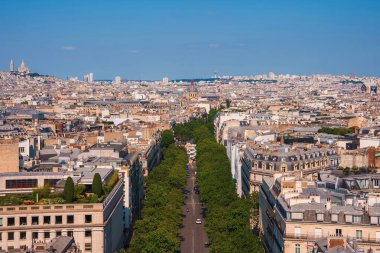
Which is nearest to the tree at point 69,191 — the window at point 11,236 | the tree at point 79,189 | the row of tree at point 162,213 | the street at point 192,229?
the tree at point 79,189

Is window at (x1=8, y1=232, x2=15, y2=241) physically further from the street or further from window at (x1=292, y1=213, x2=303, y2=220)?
the street

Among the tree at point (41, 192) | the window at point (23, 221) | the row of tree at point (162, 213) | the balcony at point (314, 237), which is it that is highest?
the tree at point (41, 192)

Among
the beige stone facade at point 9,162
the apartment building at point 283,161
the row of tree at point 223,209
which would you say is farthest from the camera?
the apartment building at point 283,161

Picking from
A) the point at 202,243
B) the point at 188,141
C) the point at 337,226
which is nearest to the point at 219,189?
the point at 202,243

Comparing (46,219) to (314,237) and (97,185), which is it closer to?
(97,185)

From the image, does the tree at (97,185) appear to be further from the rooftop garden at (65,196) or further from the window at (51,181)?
the window at (51,181)

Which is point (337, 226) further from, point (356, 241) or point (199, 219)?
point (199, 219)
